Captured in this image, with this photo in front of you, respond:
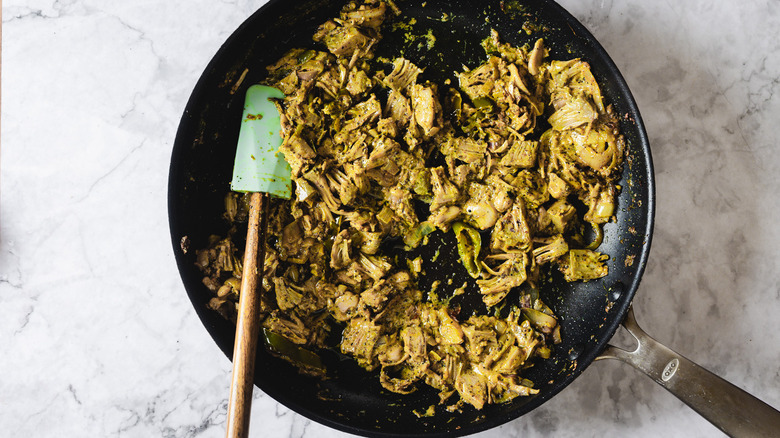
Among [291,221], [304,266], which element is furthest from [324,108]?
[304,266]

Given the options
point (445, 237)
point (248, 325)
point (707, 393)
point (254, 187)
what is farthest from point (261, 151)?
point (707, 393)

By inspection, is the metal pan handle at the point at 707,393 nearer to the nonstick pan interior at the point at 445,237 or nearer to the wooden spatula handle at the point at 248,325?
the nonstick pan interior at the point at 445,237

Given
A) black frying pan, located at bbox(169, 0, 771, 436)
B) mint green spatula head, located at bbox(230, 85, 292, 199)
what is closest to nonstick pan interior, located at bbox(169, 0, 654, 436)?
black frying pan, located at bbox(169, 0, 771, 436)

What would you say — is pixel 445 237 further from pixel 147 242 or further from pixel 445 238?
pixel 147 242

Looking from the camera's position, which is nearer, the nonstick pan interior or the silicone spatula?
the silicone spatula

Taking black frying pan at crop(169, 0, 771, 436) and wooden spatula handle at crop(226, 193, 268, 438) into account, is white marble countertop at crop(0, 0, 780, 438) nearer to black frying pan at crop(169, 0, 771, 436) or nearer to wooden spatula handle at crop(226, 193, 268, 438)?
black frying pan at crop(169, 0, 771, 436)

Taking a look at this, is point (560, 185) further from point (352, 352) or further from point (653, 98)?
point (352, 352)
